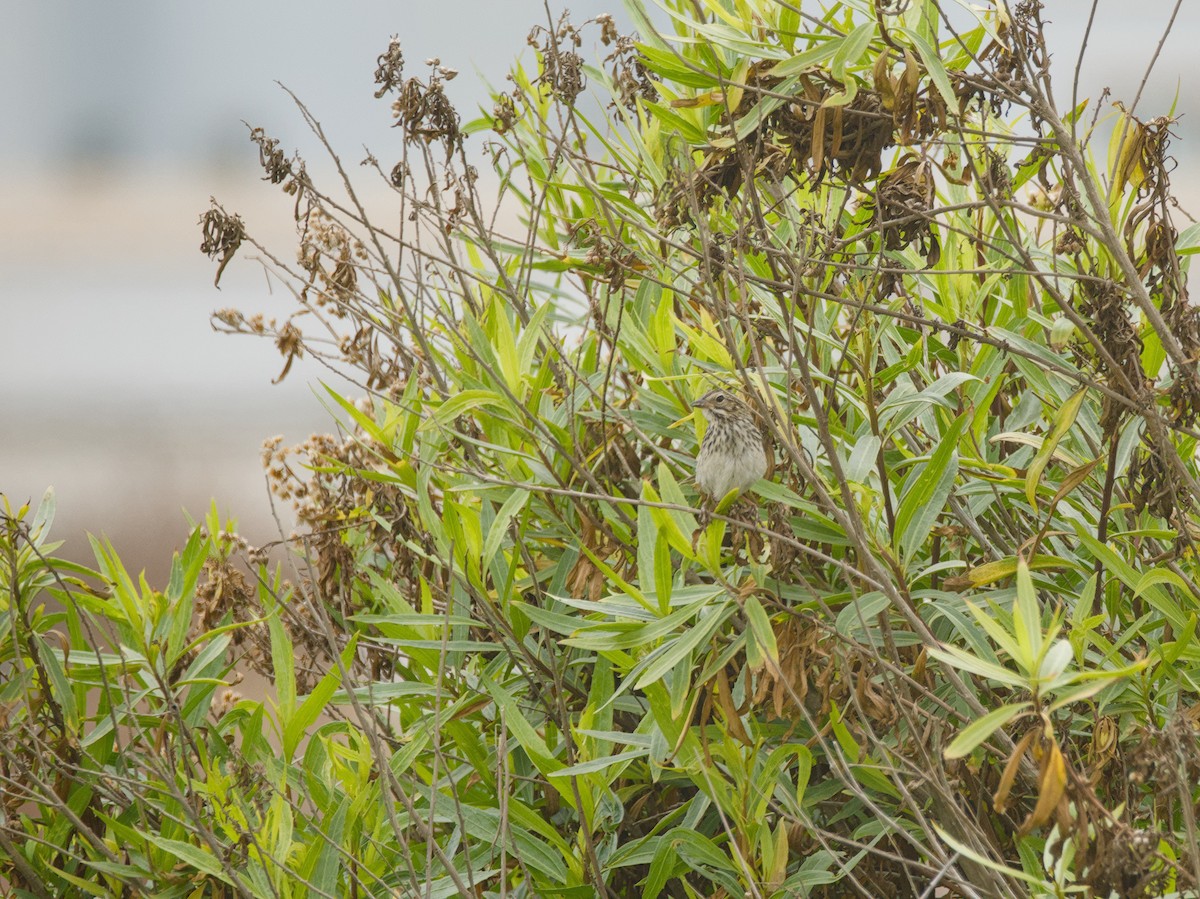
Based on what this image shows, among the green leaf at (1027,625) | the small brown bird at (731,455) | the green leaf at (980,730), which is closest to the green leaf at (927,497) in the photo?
the small brown bird at (731,455)

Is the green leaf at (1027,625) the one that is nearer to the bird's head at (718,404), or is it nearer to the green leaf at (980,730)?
the green leaf at (980,730)

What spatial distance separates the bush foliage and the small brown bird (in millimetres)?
51

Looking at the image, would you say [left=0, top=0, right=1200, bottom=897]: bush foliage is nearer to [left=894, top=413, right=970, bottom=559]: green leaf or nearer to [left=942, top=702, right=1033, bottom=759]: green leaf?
[left=894, top=413, right=970, bottom=559]: green leaf

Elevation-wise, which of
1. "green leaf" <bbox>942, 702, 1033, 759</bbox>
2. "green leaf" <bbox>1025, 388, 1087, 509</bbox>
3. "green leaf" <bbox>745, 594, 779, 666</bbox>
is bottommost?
"green leaf" <bbox>745, 594, 779, 666</bbox>

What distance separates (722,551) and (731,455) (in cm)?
21

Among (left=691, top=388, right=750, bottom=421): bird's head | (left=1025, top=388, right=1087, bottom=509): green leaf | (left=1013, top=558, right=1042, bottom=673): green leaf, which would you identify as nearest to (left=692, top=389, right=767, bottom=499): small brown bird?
(left=691, top=388, right=750, bottom=421): bird's head

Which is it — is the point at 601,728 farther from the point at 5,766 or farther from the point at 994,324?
the point at 5,766

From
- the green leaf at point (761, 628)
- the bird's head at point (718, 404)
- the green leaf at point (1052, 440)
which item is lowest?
the green leaf at point (761, 628)

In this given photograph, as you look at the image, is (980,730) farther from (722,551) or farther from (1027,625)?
(722,551)

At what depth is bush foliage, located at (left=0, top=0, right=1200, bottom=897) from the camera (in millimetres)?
1786

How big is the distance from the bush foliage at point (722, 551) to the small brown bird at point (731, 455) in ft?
0.17

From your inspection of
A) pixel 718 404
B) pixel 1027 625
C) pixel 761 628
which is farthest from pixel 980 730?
pixel 718 404

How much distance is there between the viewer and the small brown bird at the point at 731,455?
1.98 m

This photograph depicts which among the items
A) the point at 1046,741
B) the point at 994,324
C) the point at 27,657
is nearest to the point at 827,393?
the point at 994,324
